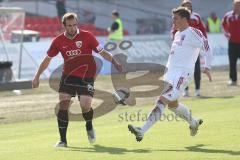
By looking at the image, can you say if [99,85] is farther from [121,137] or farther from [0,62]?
[121,137]

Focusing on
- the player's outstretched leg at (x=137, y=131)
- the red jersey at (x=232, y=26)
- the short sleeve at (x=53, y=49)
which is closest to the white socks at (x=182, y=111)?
the player's outstretched leg at (x=137, y=131)

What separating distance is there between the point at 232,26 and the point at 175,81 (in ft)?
36.3

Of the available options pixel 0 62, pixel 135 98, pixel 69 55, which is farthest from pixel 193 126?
pixel 0 62

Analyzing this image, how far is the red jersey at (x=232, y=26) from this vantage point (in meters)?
21.7

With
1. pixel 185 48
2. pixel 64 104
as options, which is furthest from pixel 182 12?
pixel 64 104

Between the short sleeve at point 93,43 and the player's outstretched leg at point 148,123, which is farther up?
the short sleeve at point 93,43

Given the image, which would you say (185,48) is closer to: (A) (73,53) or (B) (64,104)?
(A) (73,53)

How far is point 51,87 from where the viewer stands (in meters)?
23.3

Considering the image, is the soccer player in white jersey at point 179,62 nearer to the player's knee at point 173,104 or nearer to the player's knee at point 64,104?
the player's knee at point 173,104

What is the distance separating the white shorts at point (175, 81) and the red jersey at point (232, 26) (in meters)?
10.7

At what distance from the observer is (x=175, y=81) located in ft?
36.5

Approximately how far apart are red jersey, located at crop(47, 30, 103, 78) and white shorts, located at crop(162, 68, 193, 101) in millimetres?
1257

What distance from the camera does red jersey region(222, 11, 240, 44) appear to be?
853 inches

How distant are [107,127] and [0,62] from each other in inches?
359
